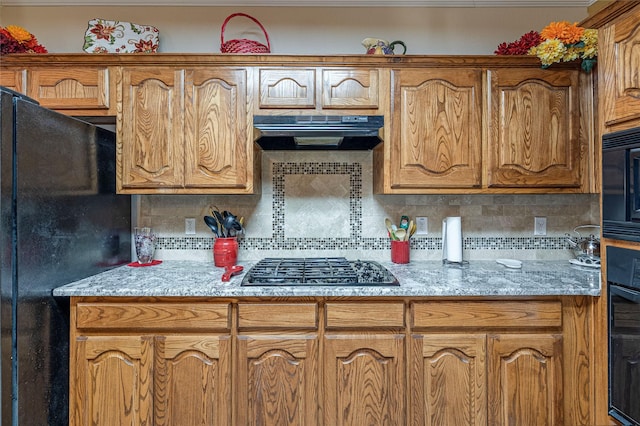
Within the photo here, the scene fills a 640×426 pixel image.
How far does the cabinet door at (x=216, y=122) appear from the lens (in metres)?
1.81

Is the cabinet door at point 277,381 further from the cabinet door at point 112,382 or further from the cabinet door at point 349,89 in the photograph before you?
the cabinet door at point 349,89

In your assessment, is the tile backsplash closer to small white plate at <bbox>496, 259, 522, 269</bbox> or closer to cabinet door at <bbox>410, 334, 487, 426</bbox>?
small white plate at <bbox>496, 259, 522, 269</bbox>

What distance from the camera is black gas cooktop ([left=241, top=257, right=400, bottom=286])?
156cm

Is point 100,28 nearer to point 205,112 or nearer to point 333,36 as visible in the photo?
point 205,112

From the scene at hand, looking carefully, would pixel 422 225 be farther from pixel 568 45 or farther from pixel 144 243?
pixel 144 243

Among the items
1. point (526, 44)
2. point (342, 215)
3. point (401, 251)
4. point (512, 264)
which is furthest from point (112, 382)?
point (526, 44)

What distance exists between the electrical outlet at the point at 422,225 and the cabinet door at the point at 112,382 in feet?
5.40

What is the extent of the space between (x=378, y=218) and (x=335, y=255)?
0.37m

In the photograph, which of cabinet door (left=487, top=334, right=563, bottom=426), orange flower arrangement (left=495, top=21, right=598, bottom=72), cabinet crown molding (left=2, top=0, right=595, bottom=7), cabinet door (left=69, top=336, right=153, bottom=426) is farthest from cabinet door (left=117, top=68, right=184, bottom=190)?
orange flower arrangement (left=495, top=21, right=598, bottom=72)

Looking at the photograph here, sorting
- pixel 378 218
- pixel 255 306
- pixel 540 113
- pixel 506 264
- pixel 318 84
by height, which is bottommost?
pixel 255 306

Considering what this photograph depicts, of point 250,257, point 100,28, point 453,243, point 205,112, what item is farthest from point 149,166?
point 453,243

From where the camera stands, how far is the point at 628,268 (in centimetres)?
135

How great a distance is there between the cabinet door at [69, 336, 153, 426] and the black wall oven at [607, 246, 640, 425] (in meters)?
2.01

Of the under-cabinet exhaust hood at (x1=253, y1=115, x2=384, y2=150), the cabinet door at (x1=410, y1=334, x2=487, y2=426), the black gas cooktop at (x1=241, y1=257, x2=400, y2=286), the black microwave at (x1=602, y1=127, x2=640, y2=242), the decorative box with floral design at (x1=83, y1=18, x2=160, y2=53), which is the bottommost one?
the cabinet door at (x1=410, y1=334, x2=487, y2=426)
